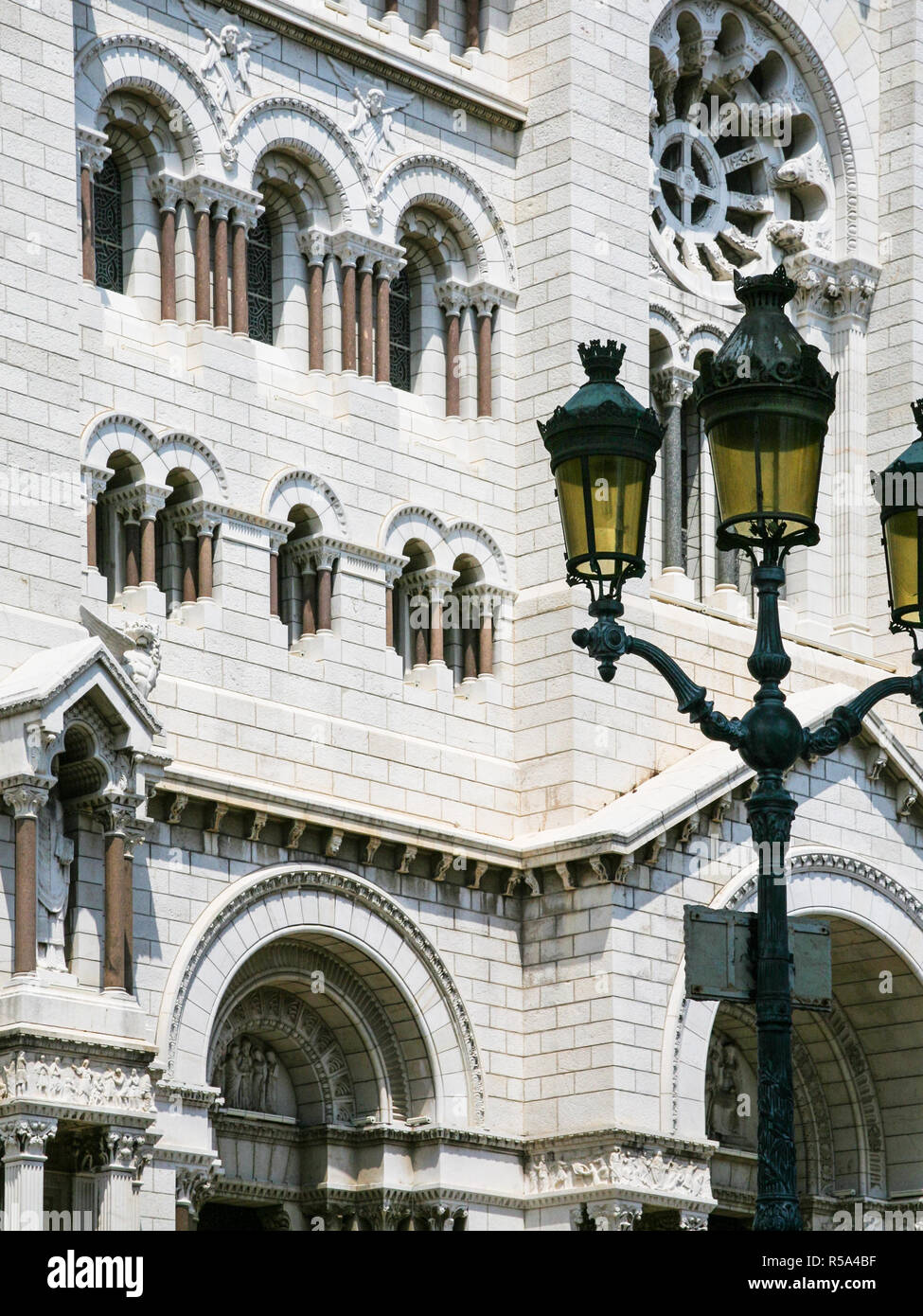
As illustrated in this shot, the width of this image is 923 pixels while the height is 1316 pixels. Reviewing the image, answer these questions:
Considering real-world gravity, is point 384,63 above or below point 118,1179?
above

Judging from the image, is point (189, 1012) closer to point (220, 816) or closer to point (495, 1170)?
point (220, 816)

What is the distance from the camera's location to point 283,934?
2709cm

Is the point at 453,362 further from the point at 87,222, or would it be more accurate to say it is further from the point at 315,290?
the point at 87,222

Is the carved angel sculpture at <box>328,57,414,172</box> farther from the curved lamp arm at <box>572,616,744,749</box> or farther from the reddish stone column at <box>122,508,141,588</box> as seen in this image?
the curved lamp arm at <box>572,616,744,749</box>

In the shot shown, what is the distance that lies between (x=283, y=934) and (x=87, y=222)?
7.16m

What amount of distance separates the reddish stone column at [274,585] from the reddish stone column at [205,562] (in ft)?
2.76

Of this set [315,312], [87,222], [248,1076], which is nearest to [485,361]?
[315,312]

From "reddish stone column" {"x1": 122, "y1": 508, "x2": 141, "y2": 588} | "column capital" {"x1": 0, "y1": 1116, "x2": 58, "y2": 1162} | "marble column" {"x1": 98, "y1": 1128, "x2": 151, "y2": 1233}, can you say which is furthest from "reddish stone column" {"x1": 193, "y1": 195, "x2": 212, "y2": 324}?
"column capital" {"x1": 0, "y1": 1116, "x2": 58, "y2": 1162}

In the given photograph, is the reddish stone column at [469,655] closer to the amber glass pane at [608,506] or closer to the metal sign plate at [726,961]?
the amber glass pane at [608,506]

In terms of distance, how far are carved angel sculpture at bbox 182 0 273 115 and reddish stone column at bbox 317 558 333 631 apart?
477cm

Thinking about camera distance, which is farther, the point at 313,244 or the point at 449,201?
the point at 449,201

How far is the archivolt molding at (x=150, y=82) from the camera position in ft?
90.3

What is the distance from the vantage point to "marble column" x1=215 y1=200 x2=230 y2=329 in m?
28.6
